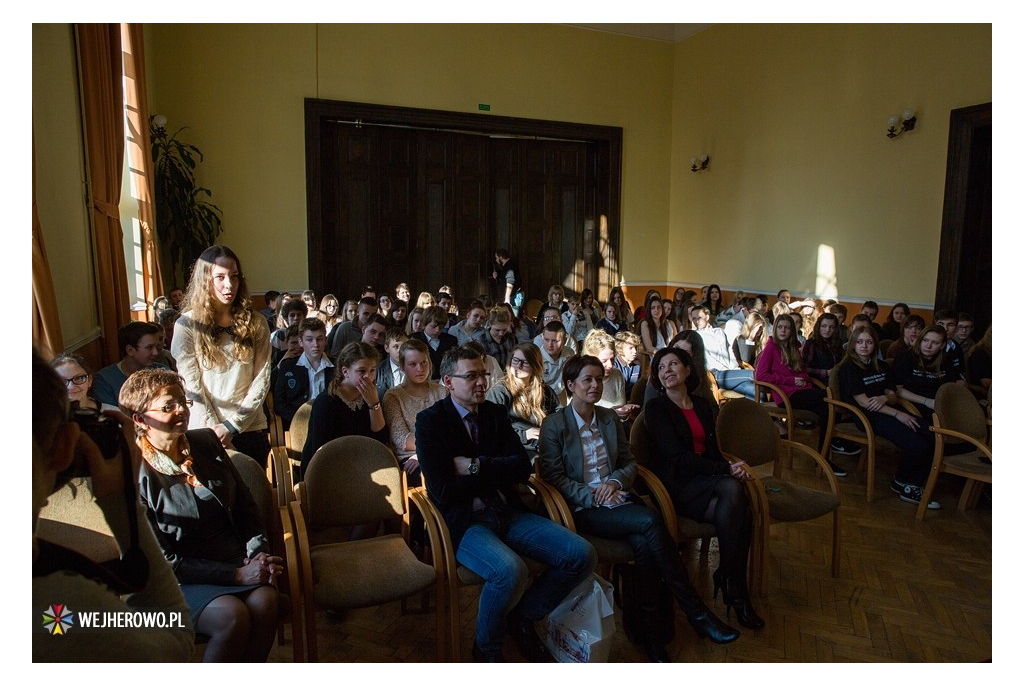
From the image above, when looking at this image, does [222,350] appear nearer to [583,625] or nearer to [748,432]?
[583,625]

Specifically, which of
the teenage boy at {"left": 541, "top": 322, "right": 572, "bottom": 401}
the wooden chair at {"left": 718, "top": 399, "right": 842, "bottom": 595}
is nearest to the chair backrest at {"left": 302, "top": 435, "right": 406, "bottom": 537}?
the wooden chair at {"left": 718, "top": 399, "right": 842, "bottom": 595}

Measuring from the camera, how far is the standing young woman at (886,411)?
4.55 metres

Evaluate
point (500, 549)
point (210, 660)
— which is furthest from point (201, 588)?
point (500, 549)

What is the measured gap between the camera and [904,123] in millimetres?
9078

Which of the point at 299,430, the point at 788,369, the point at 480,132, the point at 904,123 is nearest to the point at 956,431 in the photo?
the point at 788,369

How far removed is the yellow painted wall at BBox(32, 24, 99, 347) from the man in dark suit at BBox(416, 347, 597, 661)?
263 centimetres

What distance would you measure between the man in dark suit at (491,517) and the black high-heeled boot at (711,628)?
22.3 inches

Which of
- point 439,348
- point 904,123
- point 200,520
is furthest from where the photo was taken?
point 904,123

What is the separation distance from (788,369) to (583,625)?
361 cm

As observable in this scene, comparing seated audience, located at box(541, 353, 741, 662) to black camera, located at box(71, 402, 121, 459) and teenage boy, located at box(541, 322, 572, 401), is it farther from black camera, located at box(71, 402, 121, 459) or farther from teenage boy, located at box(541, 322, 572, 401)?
black camera, located at box(71, 402, 121, 459)

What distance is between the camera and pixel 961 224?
27.7ft

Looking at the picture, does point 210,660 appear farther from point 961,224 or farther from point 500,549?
point 961,224

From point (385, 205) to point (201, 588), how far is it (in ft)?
33.3

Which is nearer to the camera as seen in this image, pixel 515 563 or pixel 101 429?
pixel 101 429
